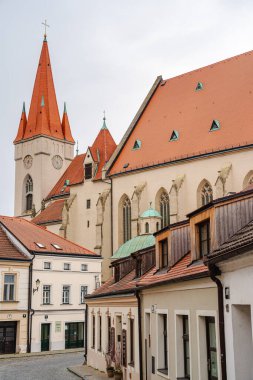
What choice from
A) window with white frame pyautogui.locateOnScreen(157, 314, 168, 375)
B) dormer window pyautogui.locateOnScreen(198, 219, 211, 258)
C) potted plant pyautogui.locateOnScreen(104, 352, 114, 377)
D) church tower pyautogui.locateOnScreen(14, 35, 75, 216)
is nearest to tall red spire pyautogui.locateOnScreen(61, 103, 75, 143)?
church tower pyautogui.locateOnScreen(14, 35, 75, 216)

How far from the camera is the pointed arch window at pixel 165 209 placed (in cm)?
4138

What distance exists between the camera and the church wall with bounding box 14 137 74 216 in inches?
2657

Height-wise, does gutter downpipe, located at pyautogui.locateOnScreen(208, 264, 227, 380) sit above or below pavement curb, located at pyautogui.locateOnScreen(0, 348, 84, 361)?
above

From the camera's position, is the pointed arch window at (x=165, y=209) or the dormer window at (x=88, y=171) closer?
the pointed arch window at (x=165, y=209)

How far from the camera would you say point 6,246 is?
32.7m

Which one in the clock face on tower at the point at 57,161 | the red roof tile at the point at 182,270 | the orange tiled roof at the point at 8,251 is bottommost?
the red roof tile at the point at 182,270

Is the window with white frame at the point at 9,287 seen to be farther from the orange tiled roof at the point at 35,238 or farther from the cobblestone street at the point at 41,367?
the cobblestone street at the point at 41,367

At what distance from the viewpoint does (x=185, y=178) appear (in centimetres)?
3962

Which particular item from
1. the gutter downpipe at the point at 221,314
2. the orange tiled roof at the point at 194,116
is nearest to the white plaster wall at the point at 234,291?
the gutter downpipe at the point at 221,314

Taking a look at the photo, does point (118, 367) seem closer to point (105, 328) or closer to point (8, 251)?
point (105, 328)

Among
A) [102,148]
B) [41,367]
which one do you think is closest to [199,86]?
[102,148]

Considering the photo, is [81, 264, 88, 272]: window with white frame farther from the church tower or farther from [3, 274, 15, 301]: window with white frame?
the church tower

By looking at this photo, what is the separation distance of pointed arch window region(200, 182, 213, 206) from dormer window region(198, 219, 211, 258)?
27096 mm

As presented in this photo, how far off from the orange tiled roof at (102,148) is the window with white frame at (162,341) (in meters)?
34.7
